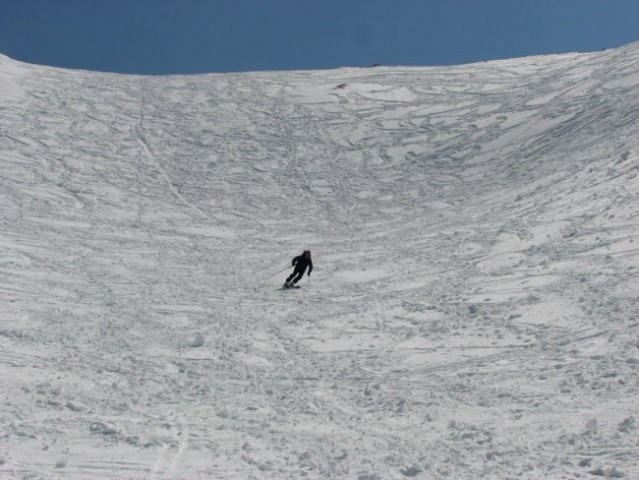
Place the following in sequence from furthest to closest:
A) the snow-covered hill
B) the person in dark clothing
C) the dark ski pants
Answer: the person in dark clothing < the dark ski pants < the snow-covered hill

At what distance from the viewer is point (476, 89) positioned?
110 feet

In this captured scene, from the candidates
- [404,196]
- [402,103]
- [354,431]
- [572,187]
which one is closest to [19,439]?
[354,431]

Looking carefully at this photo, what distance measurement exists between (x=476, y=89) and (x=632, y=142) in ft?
43.7

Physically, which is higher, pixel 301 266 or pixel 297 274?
pixel 301 266

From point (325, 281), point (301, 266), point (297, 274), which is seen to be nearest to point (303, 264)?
point (301, 266)

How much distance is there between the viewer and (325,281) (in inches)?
616

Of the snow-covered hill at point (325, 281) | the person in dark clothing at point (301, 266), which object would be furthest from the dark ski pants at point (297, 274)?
the snow-covered hill at point (325, 281)

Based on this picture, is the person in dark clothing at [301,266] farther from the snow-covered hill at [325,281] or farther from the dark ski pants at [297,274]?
the snow-covered hill at [325,281]

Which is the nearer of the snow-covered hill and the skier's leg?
the snow-covered hill

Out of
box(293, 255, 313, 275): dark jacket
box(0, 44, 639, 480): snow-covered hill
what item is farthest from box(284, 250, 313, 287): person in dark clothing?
box(0, 44, 639, 480): snow-covered hill

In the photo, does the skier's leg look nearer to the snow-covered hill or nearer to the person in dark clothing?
the person in dark clothing

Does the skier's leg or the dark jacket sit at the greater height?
the dark jacket

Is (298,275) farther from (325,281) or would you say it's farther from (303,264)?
(325,281)

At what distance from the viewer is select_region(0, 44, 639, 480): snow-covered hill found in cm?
734
